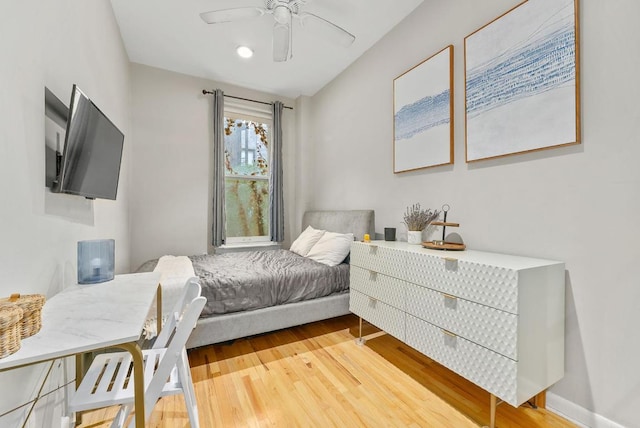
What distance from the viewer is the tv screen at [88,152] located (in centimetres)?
122

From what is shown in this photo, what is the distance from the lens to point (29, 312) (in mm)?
776

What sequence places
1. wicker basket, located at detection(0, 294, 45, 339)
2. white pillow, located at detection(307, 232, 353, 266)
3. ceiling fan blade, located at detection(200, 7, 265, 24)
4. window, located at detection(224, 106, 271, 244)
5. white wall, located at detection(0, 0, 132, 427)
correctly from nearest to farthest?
wicker basket, located at detection(0, 294, 45, 339)
white wall, located at detection(0, 0, 132, 427)
ceiling fan blade, located at detection(200, 7, 265, 24)
white pillow, located at detection(307, 232, 353, 266)
window, located at detection(224, 106, 271, 244)

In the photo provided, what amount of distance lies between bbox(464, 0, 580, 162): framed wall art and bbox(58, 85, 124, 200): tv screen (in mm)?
2254

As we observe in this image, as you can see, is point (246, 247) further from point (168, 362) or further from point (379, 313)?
point (168, 362)

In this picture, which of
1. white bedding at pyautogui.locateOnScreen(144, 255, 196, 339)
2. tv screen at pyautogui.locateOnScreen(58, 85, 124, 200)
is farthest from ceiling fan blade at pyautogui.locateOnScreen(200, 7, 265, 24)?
white bedding at pyautogui.locateOnScreen(144, 255, 196, 339)

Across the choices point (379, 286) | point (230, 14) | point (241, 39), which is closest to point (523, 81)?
point (379, 286)

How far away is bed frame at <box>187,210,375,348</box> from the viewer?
200 cm

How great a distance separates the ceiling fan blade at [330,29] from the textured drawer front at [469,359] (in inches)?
87.9

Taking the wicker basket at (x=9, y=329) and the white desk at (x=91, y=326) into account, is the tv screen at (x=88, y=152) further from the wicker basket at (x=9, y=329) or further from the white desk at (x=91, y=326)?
the wicker basket at (x=9, y=329)

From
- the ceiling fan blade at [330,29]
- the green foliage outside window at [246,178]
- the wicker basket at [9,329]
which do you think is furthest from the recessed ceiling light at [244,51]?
the wicker basket at [9,329]

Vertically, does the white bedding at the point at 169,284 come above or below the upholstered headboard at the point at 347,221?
below

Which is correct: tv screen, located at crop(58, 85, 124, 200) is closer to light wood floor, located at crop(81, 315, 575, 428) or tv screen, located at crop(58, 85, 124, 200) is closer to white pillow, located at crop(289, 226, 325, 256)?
light wood floor, located at crop(81, 315, 575, 428)

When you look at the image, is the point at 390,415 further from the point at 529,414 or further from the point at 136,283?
the point at 136,283

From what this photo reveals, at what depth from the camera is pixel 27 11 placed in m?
1.04
